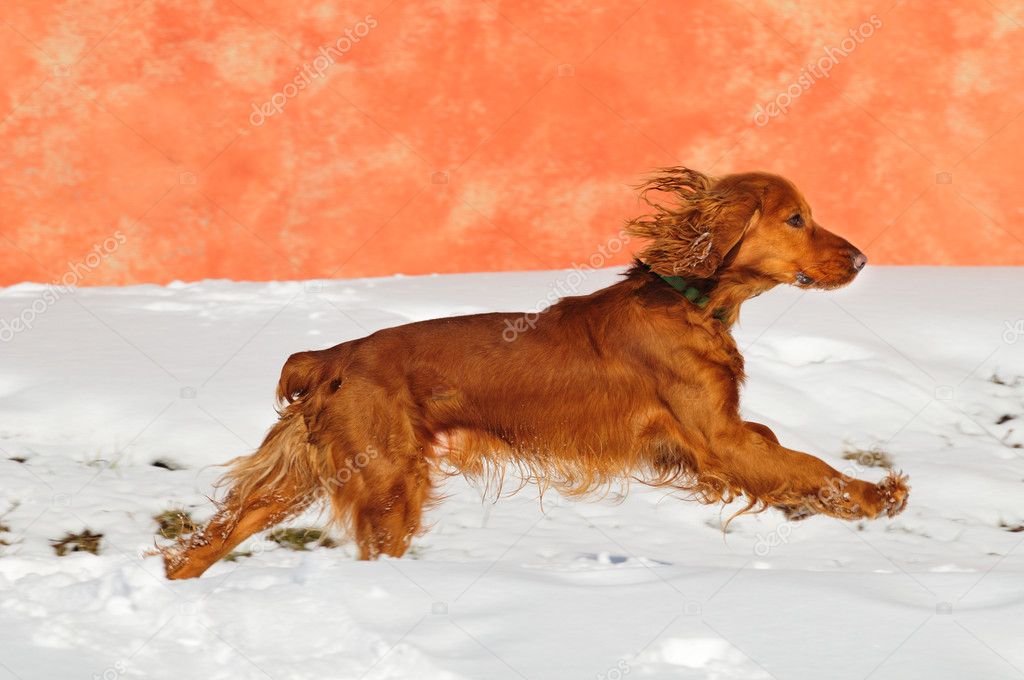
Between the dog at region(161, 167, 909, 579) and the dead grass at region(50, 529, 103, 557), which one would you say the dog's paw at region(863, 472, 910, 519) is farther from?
the dead grass at region(50, 529, 103, 557)

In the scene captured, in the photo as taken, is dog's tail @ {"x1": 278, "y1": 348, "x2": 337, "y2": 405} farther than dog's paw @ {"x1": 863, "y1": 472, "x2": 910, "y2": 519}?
Yes

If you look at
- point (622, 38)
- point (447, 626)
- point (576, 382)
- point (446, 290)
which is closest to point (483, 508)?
point (576, 382)

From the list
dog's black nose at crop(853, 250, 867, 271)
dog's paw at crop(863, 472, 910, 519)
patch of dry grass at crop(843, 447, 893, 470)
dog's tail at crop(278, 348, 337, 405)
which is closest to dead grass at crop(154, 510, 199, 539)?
dog's tail at crop(278, 348, 337, 405)

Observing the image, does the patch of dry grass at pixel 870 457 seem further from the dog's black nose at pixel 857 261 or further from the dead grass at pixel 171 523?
the dead grass at pixel 171 523

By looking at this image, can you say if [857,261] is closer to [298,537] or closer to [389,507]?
[389,507]

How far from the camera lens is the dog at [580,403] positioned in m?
3.46

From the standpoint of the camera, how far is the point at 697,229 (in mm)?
3588

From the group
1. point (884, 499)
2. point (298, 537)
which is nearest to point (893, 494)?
point (884, 499)

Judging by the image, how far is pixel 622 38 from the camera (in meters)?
7.71

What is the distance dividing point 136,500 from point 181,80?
4.10 m

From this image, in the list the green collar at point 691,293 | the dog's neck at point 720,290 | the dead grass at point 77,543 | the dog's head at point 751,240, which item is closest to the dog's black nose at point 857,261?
the dog's head at point 751,240

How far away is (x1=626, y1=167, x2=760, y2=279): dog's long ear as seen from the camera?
3545 mm

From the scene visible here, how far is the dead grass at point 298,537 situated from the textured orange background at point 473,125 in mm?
3498

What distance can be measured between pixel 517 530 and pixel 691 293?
1.08 meters
